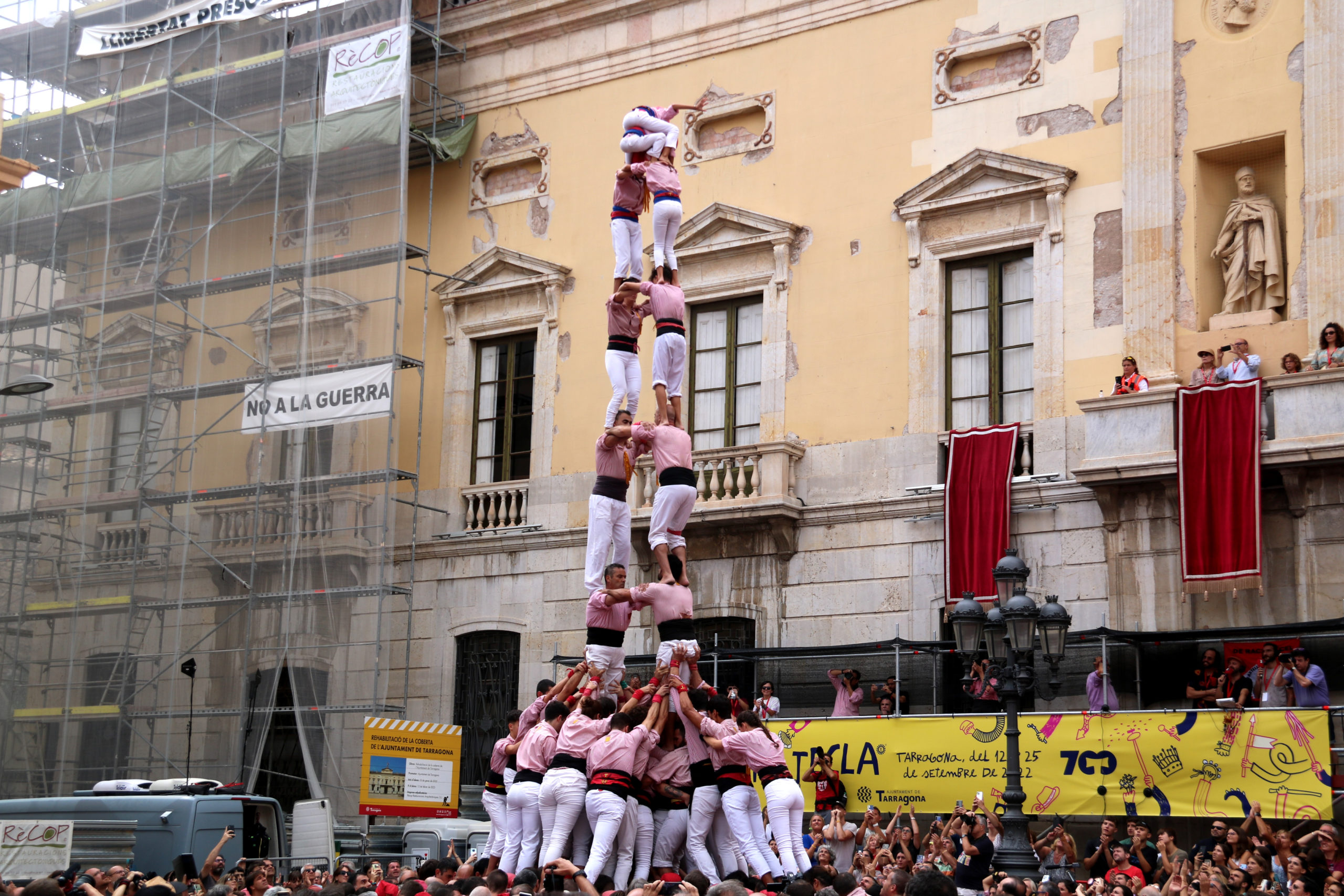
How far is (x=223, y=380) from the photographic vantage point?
2509cm

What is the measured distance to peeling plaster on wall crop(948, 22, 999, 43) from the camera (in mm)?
21969

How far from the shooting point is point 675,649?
1424 cm

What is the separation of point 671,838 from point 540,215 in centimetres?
1414

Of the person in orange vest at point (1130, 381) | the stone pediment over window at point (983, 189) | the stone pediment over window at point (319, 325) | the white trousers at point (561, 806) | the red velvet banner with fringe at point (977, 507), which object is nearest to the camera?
the white trousers at point (561, 806)

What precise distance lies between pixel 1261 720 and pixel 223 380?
16.3 m

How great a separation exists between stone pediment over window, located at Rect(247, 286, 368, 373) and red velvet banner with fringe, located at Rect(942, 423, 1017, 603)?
31.5 ft

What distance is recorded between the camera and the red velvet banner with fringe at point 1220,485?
18344 mm

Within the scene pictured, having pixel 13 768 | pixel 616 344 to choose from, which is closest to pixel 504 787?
pixel 616 344

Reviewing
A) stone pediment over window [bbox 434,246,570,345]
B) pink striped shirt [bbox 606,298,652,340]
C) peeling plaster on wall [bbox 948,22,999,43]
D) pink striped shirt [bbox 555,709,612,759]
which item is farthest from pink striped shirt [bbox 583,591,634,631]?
stone pediment over window [bbox 434,246,570,345]

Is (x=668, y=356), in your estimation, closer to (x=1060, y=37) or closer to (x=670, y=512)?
(x=670, y=512)

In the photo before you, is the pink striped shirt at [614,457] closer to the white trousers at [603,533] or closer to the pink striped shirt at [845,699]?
the white trousers at [603,533]

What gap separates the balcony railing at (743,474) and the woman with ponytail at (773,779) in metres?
8.66

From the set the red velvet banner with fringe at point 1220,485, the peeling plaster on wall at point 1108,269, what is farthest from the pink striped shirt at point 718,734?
the peeling plaster on wall at point 1108,269

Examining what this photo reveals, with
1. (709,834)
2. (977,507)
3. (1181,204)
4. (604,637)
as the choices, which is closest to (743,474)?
(977,507)
